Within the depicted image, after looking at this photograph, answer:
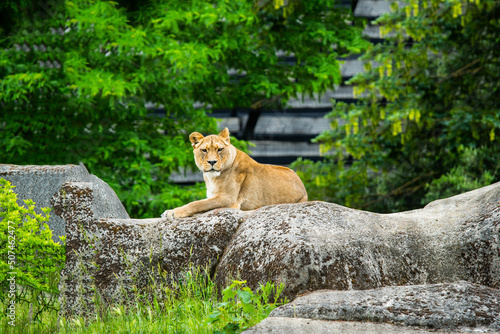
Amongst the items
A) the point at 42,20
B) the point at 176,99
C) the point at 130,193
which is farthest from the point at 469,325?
the point at 42,20

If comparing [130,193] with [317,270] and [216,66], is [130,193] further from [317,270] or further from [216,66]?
[317,270]

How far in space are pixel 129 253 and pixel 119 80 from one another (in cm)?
398

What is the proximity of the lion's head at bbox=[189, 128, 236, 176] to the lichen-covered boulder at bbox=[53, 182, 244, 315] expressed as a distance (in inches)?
16.0

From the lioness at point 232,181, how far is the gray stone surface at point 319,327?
1.87 meters

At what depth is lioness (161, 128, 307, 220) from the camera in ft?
16.3

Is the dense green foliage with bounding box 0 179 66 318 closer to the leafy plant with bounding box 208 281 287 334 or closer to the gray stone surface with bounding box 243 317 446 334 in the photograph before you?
the leafy plant with bounding box 208 281 287 334

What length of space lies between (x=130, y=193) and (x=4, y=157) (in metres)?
2.02

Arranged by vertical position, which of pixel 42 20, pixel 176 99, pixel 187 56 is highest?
pixel 42 20

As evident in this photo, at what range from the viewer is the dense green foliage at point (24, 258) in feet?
16.8

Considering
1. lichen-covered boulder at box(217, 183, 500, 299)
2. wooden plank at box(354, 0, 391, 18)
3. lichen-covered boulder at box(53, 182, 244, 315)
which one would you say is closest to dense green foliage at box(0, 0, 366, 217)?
wooden plank at box(354, 0, 391, 18)

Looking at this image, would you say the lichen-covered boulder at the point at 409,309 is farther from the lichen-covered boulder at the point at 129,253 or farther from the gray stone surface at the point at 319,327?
the lichen-covered boulder at the point at 129,253

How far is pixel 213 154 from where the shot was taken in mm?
4949

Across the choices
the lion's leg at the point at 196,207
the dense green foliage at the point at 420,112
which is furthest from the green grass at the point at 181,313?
the dense green foliage at the point at 420,112

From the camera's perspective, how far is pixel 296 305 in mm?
3580
